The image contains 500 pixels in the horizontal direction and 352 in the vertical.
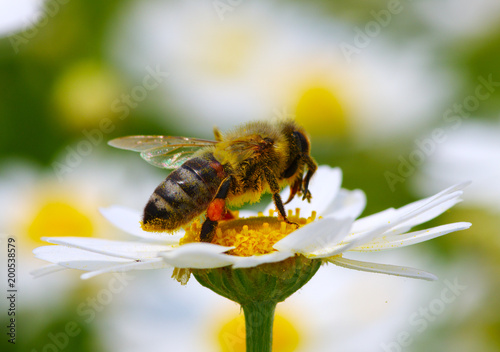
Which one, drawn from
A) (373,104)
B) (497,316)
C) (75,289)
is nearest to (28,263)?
(75,289)

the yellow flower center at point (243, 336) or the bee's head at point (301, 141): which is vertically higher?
the bee's head at point (301, 141)

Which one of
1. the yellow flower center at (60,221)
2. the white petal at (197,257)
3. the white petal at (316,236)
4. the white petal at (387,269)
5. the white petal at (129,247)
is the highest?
the yellow flower center at (60,221)

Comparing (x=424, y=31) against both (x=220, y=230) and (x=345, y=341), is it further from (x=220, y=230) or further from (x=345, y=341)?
(x=220, y=230)

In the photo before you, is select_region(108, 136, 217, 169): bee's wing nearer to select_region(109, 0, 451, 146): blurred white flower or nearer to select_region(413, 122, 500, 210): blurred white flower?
select_region(413, 122, 500, 210): blurred white flower

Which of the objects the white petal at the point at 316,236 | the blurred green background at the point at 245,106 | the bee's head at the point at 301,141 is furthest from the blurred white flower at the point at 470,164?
the white petal at the point at 316,236

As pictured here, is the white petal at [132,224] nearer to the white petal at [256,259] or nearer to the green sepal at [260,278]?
the green sepal at [260,278]

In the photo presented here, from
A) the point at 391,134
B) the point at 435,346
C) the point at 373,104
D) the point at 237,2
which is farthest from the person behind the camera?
the point at 237,2
